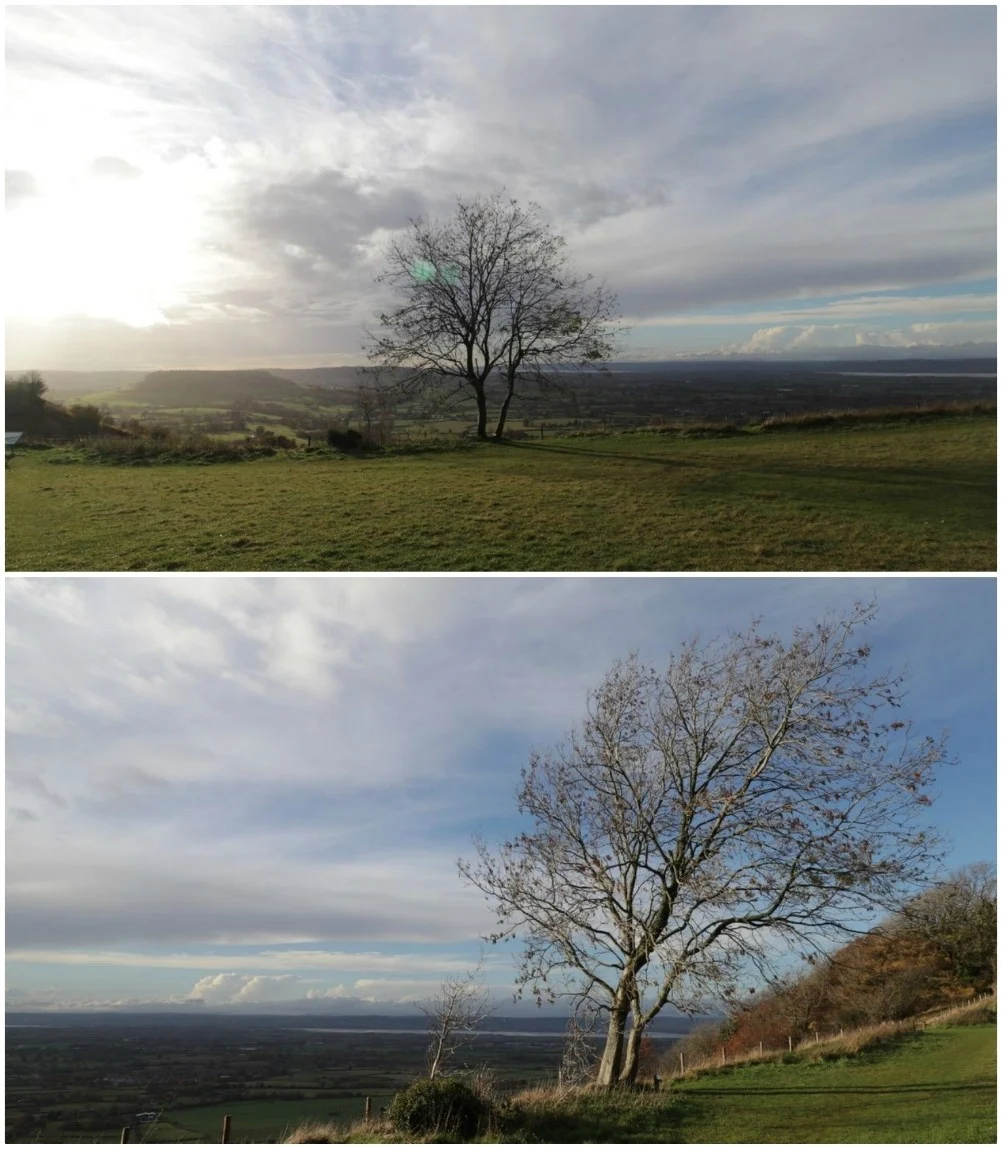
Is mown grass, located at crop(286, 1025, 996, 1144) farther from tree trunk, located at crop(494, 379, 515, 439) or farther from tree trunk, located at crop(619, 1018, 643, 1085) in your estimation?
tree trunk, located at crop(494, 379, 515, 439)

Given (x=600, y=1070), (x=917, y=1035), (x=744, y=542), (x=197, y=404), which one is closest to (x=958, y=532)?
(x=744, y=542)

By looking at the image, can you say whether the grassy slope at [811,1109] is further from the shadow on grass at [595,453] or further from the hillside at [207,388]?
the hillside at [207,388]

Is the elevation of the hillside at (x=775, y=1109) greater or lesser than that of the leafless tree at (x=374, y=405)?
lesser

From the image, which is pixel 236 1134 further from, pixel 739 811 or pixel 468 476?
pixel 468 476

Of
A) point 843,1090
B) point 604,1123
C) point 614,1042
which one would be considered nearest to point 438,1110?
point 604,1123

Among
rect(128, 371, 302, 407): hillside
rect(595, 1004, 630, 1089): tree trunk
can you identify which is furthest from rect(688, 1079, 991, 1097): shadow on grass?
rect(128, 371, 302, 407): hillside

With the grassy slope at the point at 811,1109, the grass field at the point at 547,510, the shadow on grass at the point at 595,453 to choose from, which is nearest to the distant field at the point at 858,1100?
the grassy slope at the point at 811,1109
